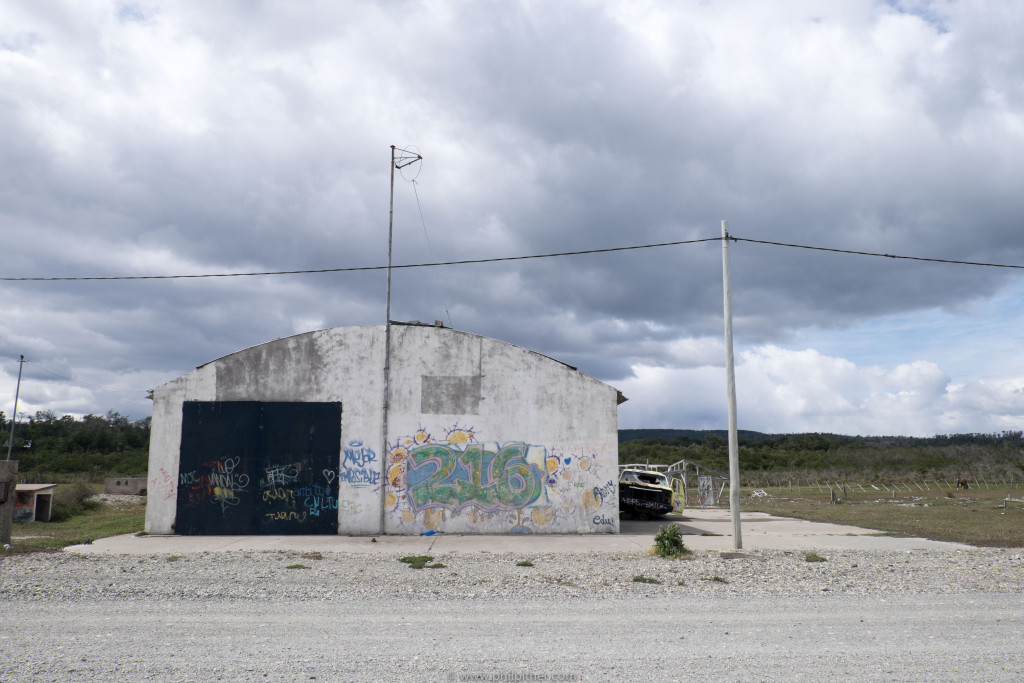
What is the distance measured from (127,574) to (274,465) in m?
6.77

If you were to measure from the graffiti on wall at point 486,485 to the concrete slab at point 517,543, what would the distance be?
0.53 meters

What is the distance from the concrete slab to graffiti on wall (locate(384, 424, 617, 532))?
1.73 feet

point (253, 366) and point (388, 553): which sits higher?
point (253, 366)

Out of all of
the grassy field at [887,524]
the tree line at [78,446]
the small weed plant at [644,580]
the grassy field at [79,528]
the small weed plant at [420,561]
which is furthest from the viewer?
the tree line at [78,446]

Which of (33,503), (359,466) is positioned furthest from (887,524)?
(33,503)

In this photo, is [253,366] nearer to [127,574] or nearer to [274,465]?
[274,465]

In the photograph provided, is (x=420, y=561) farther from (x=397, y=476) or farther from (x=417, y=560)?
(x=397, y=476)

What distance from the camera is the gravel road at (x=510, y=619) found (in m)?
5.98

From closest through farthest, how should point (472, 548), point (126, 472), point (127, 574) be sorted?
point (127, 574) < point (472, 548) < point (126, 472)

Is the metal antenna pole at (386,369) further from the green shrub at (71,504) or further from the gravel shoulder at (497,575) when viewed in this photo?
the green shrub at (71,504)

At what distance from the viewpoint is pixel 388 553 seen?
46.3 ft

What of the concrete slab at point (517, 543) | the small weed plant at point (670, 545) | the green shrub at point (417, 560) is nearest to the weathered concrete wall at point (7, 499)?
the concrete slab at point (517, 543)

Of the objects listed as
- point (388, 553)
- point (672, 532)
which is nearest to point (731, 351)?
point (672, 532)

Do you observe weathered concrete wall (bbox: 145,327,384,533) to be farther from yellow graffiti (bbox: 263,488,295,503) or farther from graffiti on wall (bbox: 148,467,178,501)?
yellow graffiti (bbox: 263,488,295,503)
